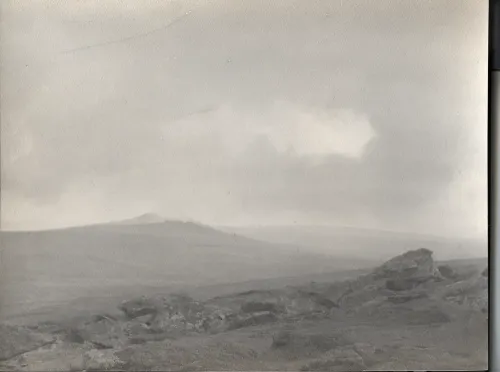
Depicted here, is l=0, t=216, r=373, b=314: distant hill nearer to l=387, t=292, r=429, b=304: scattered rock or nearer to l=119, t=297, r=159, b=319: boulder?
l=119, t=297, r=159, b=319: boulder

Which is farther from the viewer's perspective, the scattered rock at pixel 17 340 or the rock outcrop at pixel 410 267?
the rock outcrop at pixel 410 267

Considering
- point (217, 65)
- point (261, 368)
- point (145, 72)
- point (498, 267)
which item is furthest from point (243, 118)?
point (498, 267)

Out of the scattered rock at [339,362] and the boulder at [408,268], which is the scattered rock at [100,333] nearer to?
the scattered rock at [339,362]

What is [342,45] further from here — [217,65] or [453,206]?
[453,206]

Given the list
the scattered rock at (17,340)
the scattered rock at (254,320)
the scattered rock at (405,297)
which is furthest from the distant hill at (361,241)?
the scattered rock at (17,340)

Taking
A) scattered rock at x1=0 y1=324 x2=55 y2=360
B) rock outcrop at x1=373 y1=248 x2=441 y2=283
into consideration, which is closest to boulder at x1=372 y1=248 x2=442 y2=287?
rock outcrop at x1=373 y1=248 x2=441 y2=283

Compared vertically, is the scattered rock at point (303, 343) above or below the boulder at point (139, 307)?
below
